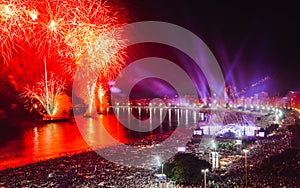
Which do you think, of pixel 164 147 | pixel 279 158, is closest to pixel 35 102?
pixel 164 147

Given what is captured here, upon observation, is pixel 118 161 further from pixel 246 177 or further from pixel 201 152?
pixel 246 177

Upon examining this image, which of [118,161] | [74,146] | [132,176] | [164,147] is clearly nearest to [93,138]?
[74,146]

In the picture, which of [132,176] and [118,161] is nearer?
[132,176]

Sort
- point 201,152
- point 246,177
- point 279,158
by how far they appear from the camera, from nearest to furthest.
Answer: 1. point 246,177
2. point 279,158
3. point 201,152

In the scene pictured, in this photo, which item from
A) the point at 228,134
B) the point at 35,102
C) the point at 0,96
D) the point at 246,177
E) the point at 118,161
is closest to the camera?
the point at 246,177

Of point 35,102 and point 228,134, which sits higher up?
point 35,102

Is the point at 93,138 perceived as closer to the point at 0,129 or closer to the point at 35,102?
the point at 0,129

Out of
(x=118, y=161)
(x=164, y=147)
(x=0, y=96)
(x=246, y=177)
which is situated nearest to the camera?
(x=246, y=177)

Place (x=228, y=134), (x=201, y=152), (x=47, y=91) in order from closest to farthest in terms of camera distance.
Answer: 1. (x=201, y=152)
2. (x=228, y=134)
3. (x=47, y=91)

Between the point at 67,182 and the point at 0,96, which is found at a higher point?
the point at 0,96
